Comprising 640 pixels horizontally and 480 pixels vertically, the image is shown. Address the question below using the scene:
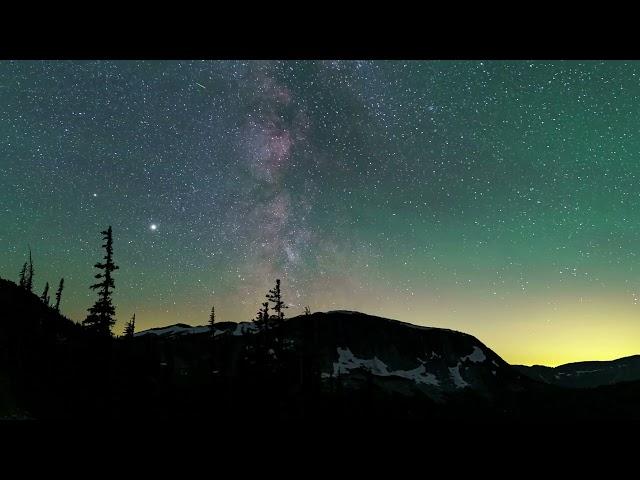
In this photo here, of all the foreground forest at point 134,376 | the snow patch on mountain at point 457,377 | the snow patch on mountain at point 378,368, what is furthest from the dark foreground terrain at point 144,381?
the snow patch on mountain at point 457,377

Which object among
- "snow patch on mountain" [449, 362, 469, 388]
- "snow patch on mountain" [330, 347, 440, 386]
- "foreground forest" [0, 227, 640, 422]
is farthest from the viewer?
"snow patch on mountain" [449, 362, 469, 388]

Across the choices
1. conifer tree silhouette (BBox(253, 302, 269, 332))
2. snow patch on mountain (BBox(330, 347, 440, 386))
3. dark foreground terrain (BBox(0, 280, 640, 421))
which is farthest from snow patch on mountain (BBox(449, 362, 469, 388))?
conifer tree silhouette (BBox(253, 302, 269, 332))

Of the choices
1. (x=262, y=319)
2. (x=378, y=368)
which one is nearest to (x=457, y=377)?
(x=378, y=368)

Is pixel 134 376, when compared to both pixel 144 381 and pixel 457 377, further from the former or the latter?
pixel 457 377

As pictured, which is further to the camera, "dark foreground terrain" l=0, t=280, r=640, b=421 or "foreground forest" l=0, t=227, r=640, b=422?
"foreground forest" l=0, t=227, r=640, b=422

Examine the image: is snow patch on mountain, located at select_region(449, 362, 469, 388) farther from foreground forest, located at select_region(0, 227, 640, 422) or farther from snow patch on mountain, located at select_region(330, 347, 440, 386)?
foreground forest, located at select_region(0, 227, 640, 422)

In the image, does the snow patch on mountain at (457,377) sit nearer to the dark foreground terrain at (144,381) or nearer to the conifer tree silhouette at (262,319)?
the dark foreground terrain at (144,381)

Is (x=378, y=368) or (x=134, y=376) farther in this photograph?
(x=378, y=368)

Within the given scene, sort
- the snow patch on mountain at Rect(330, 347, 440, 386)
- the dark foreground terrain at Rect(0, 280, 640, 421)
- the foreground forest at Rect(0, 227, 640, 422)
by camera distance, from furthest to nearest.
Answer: the snow patch on mountain at Rect(330, 347, 440, 386)
the foreground forest at Rect(0, 227, 640, 422)
the dark foreground terrain at Rect(0, 280, 640, 421)

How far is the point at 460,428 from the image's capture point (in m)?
1.83

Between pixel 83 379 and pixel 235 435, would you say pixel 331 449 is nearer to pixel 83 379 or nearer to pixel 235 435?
pixel 235 435

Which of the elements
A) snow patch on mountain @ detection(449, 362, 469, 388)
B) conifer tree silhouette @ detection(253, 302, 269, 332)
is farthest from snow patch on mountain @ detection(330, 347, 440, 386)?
conifer tree silhouette @ detection(253, 302, 269, 332)
